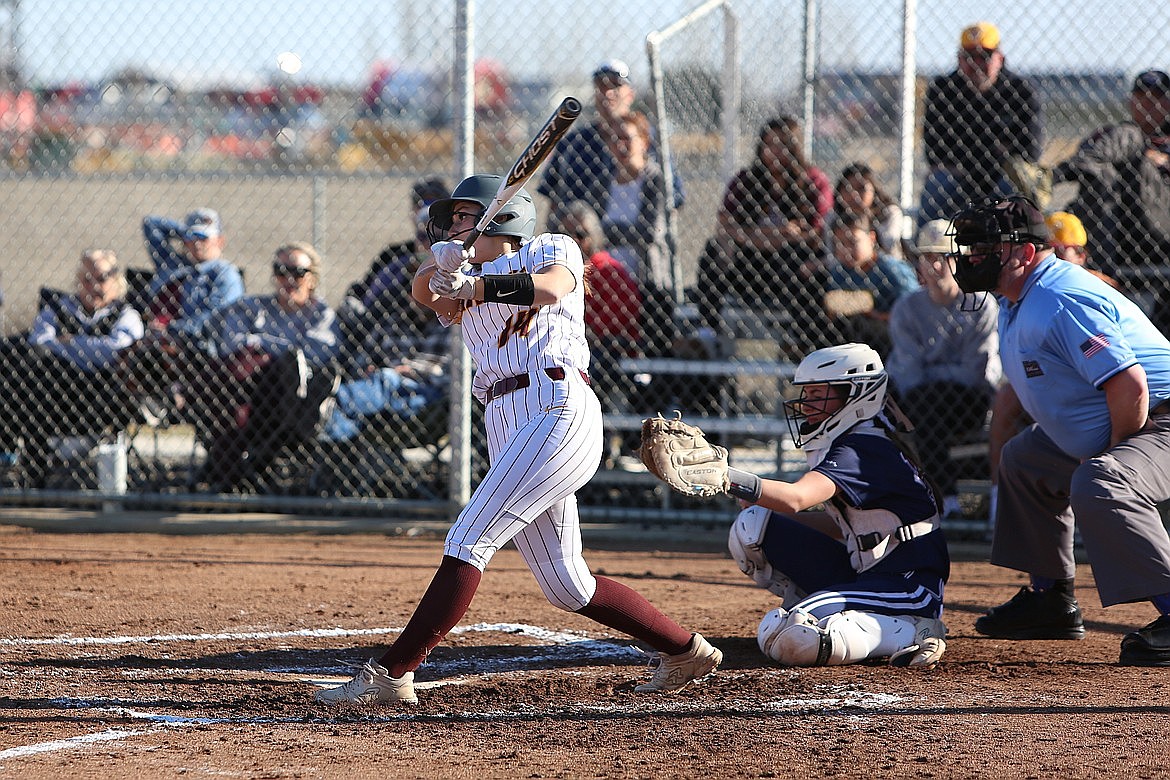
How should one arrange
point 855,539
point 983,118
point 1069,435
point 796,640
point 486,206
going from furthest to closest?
point 983,118 < point 1069,435 < point 855,539 < point 796,640 < point 486,206

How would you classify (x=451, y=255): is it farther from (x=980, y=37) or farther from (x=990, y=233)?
(x=980, y=37)

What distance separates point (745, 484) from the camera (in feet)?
12.3

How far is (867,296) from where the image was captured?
7043mm

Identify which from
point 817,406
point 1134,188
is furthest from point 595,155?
point 817,406

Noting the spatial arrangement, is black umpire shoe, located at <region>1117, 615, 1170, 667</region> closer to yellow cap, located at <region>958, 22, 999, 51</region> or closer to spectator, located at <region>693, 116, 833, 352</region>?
spectator, located at <region>693, 116, 833, 352</region>

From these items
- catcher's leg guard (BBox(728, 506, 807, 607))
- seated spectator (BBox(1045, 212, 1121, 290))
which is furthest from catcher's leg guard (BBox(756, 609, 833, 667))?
seated spectator (BBox(1045, 212, 1121, 290))

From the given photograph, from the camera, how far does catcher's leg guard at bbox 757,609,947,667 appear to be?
4.14 meters

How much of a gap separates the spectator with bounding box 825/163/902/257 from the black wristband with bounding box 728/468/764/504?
11.9 ft

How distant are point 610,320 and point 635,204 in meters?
0.85

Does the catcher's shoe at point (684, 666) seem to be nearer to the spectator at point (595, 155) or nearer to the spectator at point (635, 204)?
the spectator at point (635, 204)

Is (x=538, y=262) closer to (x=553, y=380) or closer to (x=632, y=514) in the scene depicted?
(x=553, y=380)

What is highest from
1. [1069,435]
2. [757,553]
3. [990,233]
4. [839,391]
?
[990,233]

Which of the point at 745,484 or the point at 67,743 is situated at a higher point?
the point at 745,484

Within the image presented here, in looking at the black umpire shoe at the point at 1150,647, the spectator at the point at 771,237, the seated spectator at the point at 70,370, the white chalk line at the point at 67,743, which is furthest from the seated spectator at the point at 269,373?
the black umpire shoe at the point at 1150,647
